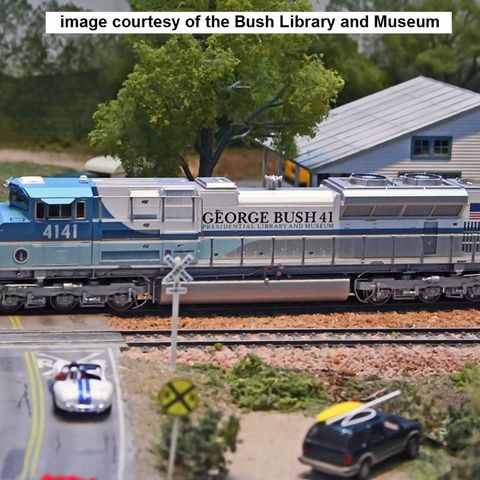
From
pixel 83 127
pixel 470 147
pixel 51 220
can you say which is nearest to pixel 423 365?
pixel 51 220

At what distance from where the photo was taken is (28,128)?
Result: 198ft

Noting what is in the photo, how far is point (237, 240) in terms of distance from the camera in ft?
105

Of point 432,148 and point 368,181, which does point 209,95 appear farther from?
point 432,148

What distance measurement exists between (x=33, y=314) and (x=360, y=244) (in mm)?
9782

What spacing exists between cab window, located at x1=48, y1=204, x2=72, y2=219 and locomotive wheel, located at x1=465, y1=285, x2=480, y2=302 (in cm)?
1243

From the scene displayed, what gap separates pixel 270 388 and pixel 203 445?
197 inches

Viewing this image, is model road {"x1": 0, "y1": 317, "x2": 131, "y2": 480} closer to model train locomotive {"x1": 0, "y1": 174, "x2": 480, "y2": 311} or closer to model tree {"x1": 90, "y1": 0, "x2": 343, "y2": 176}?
Answer: model train locomotive {"x1": 0, "y1": 174, "x2": 480, "y2": 311}

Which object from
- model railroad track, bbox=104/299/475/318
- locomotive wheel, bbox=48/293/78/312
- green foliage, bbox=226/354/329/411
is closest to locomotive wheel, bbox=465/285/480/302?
model railroad track, bbox=104/299/475/318

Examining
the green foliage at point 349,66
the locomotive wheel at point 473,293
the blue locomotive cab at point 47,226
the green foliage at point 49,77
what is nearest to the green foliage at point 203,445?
the blue locomotive cab at point 47,226

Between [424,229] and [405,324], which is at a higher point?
[424,229]

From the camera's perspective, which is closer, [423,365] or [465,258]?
[423,365]

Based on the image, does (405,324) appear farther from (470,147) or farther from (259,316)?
(470,147)

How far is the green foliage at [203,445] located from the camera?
20.8 meters

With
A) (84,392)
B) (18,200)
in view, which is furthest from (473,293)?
(84,392)
